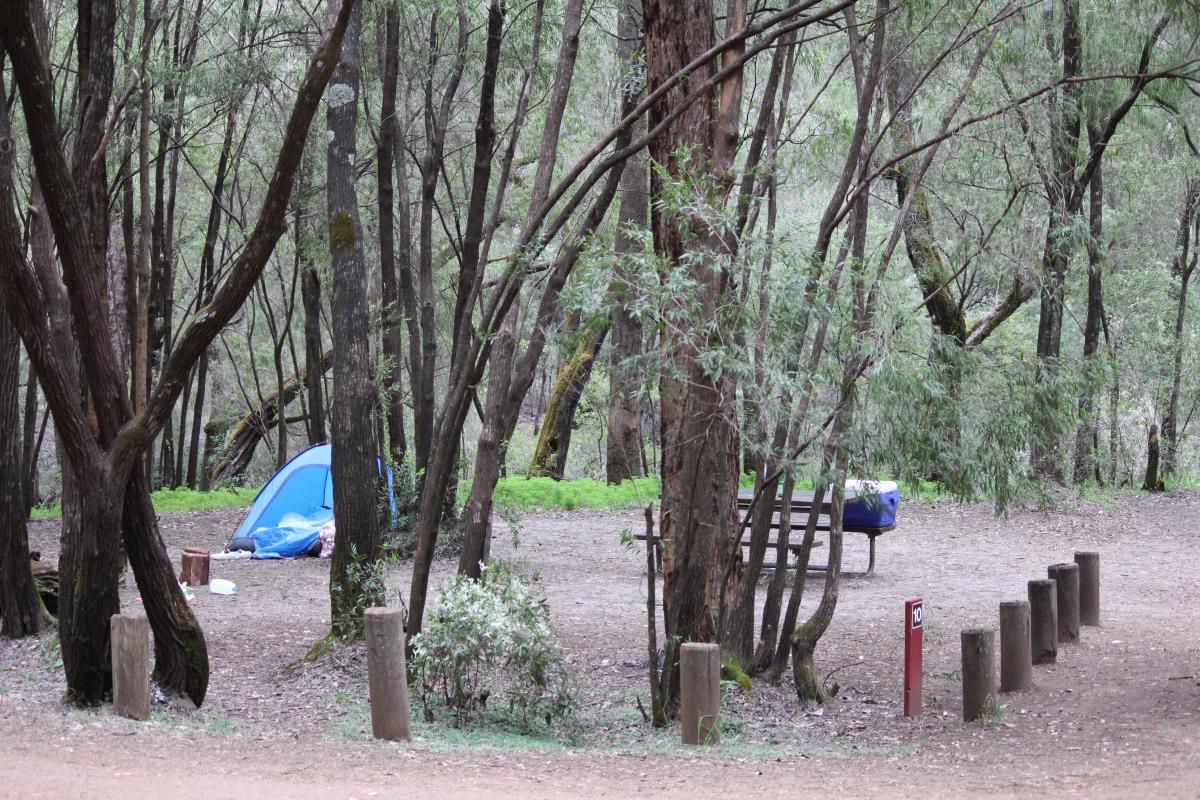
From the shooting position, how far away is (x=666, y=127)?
776cm

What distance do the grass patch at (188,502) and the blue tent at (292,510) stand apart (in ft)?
14.0

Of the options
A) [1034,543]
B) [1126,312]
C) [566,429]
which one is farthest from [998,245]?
→ [1126,312]

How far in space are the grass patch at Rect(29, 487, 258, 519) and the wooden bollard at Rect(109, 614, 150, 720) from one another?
42.7ft

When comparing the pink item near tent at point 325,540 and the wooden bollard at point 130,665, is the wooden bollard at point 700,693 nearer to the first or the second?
the wooden bollard at point 130,665

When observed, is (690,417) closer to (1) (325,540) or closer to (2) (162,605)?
(2) (162,605)

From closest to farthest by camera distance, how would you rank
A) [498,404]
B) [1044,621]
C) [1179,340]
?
[498,404] → [1044,621] → [1179,340]


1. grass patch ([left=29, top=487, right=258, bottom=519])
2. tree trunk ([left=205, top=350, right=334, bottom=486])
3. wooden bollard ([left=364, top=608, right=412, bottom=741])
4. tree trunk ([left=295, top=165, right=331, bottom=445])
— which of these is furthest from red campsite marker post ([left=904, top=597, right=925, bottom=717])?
tree trunk ([left=205, top=350, right=334, bottom=486])

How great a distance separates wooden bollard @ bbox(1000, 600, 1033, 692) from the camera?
26.4ft

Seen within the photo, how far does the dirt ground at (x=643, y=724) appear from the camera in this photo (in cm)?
543

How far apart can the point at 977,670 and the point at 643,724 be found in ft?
7.11

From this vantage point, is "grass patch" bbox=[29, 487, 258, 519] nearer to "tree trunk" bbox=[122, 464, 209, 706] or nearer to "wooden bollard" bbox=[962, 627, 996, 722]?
"tree trunk" bbox=[122, 464, 209, 706]

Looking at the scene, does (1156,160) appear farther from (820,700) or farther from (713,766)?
(713,766)

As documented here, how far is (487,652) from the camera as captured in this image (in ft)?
22.7

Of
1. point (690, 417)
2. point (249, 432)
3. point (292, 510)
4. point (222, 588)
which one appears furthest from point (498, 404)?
point (249, 432)
